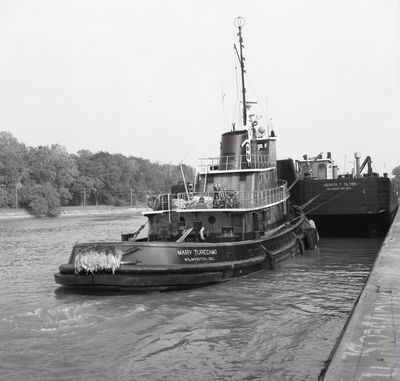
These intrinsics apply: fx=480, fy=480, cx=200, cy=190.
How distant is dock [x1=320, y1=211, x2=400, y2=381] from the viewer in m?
5.54

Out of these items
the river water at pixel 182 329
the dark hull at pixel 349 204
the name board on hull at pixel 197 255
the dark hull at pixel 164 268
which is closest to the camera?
the river water at pixel 182 329

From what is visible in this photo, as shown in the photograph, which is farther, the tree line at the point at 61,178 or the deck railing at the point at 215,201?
the tree line at the point at 61,178

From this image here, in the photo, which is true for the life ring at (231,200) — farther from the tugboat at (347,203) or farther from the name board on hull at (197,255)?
the tugboat at (347,203)

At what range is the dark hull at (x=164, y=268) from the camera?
13.9 m

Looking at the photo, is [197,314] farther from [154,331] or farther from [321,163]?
[321,163]

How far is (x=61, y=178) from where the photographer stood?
104 metres

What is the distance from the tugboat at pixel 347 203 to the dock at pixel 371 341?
61.0 ft

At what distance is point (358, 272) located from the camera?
18062 mm

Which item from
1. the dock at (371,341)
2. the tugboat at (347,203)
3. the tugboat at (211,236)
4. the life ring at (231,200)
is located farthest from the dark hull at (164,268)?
the tugboat at (347,203)

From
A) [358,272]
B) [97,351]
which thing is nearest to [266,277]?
[358,272]

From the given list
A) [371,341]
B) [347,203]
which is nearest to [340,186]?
[347,203]

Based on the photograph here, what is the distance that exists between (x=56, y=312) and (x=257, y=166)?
38.5 ft

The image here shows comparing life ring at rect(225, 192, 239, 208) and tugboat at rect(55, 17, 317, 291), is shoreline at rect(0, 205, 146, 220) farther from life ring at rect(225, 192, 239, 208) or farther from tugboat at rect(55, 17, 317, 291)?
life ring at rect(225, 192, 239, 208)

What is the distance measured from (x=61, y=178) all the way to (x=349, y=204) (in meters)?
84.8
